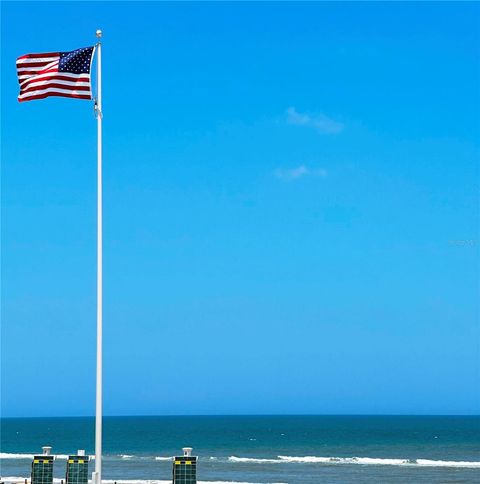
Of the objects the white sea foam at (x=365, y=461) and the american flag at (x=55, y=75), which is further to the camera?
the white sea foam at (x=365, y=461)

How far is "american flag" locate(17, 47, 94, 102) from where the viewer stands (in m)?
20.4

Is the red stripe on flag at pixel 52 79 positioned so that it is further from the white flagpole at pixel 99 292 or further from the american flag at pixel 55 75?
the white flagpole at pixel 99 292

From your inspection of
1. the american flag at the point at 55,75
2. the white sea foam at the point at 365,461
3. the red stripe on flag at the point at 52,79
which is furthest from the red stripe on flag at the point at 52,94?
the white sea foam at the point at 365,461

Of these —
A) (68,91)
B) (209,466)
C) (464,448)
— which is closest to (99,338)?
(68,91)

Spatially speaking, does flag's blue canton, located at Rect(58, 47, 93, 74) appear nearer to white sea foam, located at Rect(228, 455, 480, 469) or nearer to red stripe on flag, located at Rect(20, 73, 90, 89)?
red stripe on flag, located at Rect(20, 73, 90, 89)

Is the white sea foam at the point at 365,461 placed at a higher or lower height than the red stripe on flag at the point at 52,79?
lower

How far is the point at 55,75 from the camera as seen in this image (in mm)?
20406

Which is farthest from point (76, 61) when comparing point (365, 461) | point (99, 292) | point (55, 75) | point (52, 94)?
point (365, 461)

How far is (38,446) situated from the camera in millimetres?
90250

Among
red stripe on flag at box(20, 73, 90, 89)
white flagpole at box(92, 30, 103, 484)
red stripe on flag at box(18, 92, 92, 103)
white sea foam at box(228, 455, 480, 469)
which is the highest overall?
red stripe on flag at box(20, 73, 90, 89)

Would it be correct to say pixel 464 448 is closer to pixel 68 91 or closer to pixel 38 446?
pixel 38 446

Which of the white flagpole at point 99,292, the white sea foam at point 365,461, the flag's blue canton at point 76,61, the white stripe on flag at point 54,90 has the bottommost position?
the white sea foam at point 365,461

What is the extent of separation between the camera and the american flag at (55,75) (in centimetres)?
2038

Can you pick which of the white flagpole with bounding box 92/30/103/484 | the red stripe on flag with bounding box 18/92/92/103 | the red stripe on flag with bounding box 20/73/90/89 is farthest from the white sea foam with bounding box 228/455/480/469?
the red stripe on flag with bounding box 20/73/90/89
